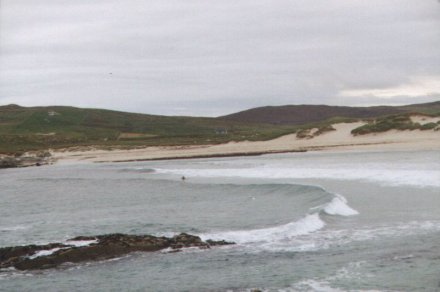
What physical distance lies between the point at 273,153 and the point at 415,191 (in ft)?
105

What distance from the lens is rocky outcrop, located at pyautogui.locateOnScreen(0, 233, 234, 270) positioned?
13.6 m

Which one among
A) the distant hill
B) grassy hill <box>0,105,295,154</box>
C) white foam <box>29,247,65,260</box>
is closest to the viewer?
white foam <box>29,247,65,260</box>

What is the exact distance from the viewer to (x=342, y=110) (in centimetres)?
14000

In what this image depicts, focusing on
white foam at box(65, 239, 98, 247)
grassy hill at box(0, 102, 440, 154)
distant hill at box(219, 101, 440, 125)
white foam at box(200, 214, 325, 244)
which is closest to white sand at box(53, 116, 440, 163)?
grassy hill at box(0, 102, 440, 154)

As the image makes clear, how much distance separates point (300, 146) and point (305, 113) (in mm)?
88288

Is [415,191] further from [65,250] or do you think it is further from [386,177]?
[65,250]

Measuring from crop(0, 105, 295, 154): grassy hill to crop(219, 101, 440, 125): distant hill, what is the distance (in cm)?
1500

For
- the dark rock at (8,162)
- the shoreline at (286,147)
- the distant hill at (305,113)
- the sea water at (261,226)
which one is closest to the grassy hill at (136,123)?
the distant hill at (305,113)

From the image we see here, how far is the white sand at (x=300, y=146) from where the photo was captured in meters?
46.7

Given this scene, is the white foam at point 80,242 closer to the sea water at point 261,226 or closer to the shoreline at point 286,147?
the sea water at point 261,226

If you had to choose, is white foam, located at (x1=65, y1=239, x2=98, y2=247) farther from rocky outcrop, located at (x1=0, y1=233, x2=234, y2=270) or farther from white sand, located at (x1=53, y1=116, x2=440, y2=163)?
white sand, located at (x1=53, y1=116, x2=440, y2=163)

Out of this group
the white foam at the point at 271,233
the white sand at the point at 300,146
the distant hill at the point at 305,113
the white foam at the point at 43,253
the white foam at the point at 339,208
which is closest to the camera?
the white foam at the point at 43,253

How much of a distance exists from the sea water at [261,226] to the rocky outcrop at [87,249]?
1.52 feet

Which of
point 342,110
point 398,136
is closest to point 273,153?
point 398,136
